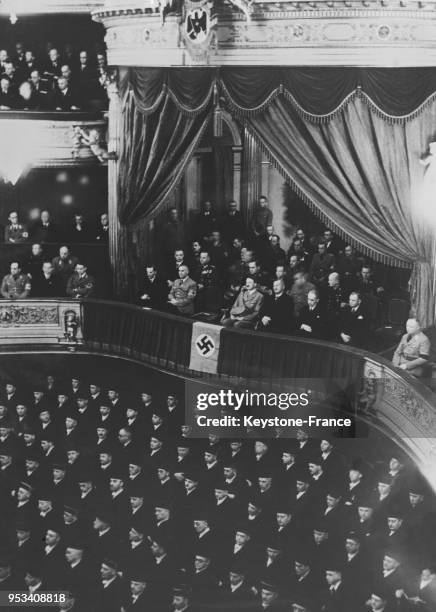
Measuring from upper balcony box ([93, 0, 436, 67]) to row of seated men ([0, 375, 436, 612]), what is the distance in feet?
8.39

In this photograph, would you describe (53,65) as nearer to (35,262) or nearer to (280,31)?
(35,262)

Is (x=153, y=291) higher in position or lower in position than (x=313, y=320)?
higher

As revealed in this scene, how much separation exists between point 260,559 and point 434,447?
1.47 meters

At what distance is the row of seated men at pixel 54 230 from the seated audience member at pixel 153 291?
0.42 metres

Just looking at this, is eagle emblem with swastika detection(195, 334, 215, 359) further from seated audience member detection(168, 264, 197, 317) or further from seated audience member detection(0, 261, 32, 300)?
seated audience member detection(0, 261, 32, 300)

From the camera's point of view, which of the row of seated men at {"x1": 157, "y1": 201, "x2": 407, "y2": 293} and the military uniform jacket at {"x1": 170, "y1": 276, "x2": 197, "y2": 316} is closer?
the row of seated men at {"x1": 157, "y1": 201, "x2": 407, "y2": 293}

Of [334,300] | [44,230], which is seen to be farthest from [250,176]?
[44,230]

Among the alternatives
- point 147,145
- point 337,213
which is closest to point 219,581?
point 337,213

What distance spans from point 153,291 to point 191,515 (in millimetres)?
1665

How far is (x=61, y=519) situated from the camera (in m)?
6.56

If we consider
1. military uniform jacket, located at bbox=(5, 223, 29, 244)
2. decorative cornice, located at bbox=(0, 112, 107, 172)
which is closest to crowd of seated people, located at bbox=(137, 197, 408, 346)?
decorative cornice, located at bbox=(0, 112, 107, 172)

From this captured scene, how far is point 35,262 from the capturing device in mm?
6652

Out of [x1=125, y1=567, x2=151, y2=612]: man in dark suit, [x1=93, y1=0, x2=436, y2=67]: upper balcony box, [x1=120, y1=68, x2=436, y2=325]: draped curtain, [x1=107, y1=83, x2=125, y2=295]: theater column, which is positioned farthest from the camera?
[x1=107, y1=83, x2=125, y2=295]: theater column

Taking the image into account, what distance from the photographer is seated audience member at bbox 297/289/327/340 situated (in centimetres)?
653
